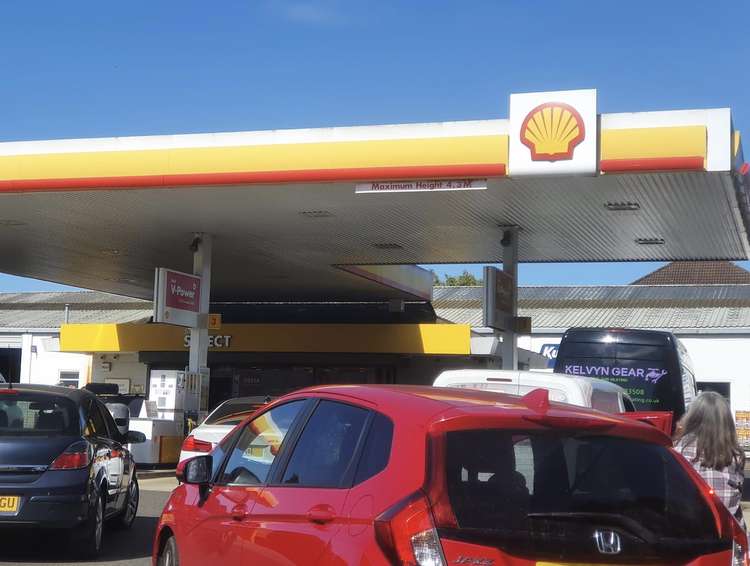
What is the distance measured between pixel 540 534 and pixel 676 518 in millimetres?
640

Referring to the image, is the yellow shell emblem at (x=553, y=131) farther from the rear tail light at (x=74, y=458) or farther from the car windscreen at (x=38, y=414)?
the rear tail light at (x=74, y=458)

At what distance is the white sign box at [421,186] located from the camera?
56.4 feet

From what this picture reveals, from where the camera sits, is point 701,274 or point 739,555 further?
point 701,274

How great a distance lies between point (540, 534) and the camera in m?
4.23

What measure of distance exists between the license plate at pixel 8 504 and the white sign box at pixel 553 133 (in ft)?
30.7

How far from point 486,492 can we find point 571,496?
0.38 meters

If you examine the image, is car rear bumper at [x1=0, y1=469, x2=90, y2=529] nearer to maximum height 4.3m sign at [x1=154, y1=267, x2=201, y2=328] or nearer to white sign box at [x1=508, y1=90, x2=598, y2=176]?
white sign box at [x1=508, y1=90, x2=598, y2=176]

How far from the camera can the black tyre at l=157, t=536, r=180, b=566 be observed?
6625mm

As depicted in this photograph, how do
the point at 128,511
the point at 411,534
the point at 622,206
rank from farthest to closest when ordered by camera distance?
the point at 622,206
the point at 128,511
the point at 411,534

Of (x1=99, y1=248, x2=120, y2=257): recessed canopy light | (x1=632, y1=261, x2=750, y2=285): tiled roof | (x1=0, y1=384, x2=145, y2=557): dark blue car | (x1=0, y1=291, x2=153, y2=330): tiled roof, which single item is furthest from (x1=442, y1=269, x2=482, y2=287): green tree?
(x1=0, y1=384, x2=145, y2=557): dark blue car

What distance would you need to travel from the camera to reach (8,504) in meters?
9.30

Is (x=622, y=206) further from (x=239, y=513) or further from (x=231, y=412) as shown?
(x=239, y=513)

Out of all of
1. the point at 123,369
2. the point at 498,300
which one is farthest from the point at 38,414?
the point at 123,369

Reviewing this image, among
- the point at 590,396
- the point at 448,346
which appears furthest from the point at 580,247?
the point at 590,396
